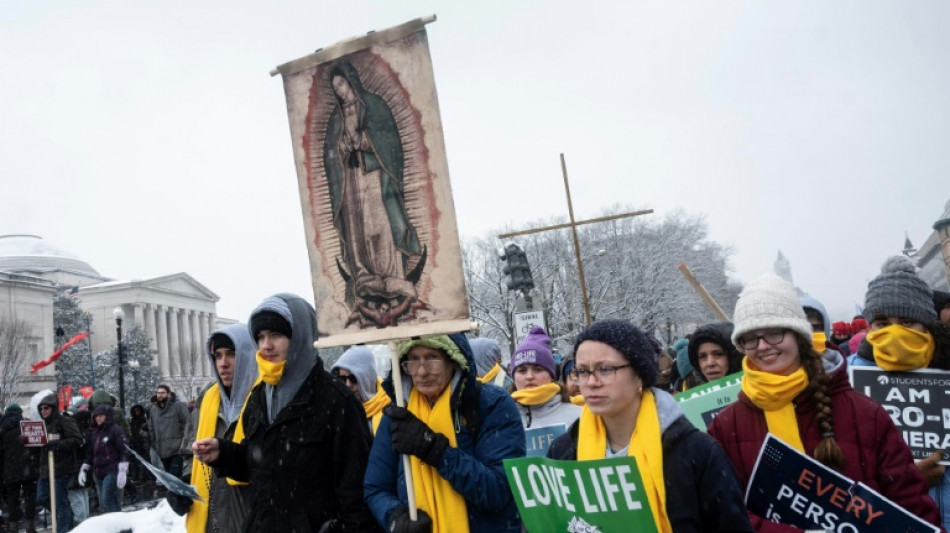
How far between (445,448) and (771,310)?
1.46 m

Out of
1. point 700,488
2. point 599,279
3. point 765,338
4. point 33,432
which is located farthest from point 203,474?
point 599,279

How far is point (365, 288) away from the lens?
3684 mm

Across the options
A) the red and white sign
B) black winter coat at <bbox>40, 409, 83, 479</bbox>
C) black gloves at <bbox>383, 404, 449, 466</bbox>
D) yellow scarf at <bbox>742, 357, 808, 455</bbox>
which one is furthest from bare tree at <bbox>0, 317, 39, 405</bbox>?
yellow scarf at <bbox>742, 357, 808, 455</bbox>

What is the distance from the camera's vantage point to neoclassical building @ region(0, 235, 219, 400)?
8406cm

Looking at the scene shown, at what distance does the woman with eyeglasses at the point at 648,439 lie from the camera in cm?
252

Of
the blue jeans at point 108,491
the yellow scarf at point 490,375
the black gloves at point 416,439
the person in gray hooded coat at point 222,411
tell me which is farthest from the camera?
the blue jeans at point 108,491

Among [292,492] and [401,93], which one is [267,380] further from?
[401,93]

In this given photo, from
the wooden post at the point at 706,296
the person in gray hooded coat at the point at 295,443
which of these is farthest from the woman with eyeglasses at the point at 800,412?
the wooden post at the point at 706,296

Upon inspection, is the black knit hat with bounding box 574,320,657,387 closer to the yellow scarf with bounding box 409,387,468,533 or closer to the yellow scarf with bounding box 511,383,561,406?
the yellow scarf with bounding box 409,387,468,533

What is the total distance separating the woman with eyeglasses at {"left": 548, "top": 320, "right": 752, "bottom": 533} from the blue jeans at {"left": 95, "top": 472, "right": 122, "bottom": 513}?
36.5 ft

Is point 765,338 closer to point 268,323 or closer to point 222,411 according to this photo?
point 268,323

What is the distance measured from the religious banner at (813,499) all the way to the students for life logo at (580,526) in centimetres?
80

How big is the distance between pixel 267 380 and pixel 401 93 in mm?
1558

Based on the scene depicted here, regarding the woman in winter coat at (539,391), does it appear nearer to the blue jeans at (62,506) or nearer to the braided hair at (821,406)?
the braided hair at (821,406)
